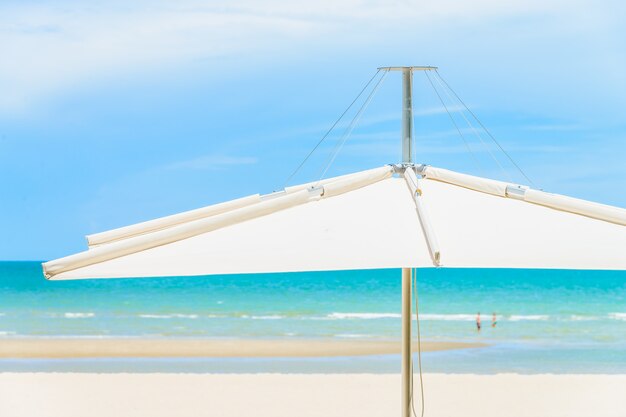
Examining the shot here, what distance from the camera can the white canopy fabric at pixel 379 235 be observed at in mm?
3963

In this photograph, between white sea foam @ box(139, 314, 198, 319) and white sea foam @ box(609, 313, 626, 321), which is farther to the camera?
white sea foam @ box(139, 314, 198, 319)

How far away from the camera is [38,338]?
21531 mm

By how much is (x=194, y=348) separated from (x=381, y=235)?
1511 centimetres

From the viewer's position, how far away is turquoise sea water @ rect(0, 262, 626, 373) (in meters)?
16.8

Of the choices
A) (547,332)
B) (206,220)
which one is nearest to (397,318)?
(547,332)

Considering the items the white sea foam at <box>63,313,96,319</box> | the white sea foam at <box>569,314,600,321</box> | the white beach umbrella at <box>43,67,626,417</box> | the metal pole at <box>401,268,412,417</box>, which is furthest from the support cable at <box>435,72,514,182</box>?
the white sea foam at <box>63,313,96,319</box>

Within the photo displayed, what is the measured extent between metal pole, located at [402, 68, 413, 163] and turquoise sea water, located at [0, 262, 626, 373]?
34.1 feet

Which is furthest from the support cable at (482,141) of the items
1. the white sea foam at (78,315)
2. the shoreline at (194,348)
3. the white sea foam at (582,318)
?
the white sea foam at (78,315)

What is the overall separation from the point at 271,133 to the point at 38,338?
26729 millimetres

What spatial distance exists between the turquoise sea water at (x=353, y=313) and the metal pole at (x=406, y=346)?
33.6 feet
